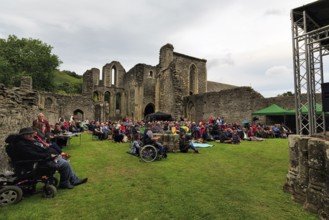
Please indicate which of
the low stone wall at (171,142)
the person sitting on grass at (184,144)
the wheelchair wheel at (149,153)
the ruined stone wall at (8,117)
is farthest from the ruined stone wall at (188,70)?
the ruined stone wall at (8,117)

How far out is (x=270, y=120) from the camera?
60.3 ft

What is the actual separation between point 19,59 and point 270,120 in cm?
3701

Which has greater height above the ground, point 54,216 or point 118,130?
point 118,130

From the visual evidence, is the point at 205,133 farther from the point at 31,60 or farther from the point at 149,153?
the point at 31,60

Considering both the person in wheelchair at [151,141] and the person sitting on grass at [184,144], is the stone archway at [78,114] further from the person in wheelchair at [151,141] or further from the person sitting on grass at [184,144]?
the person in wheelchair at [151,141]

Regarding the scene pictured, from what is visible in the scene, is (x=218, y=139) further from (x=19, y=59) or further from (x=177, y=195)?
(x=19, y=59)

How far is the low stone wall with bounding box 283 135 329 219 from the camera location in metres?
3.37

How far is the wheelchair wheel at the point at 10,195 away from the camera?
3730mm

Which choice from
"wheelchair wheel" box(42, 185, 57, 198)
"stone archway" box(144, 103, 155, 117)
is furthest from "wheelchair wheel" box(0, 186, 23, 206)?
"stone archway" box(144, 103, 155, 117)

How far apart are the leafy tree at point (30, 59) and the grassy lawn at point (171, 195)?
33.7 meters

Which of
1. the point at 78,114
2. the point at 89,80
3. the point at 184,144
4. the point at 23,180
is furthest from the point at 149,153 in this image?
the point at 89,80

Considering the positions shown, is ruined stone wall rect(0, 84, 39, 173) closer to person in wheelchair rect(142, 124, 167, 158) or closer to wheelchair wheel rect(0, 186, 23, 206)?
wheelchair wheel rect(0, 186, 23, 206)

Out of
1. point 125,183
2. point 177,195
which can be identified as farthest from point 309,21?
point 125,183

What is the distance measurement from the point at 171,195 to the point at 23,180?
9.54ft
